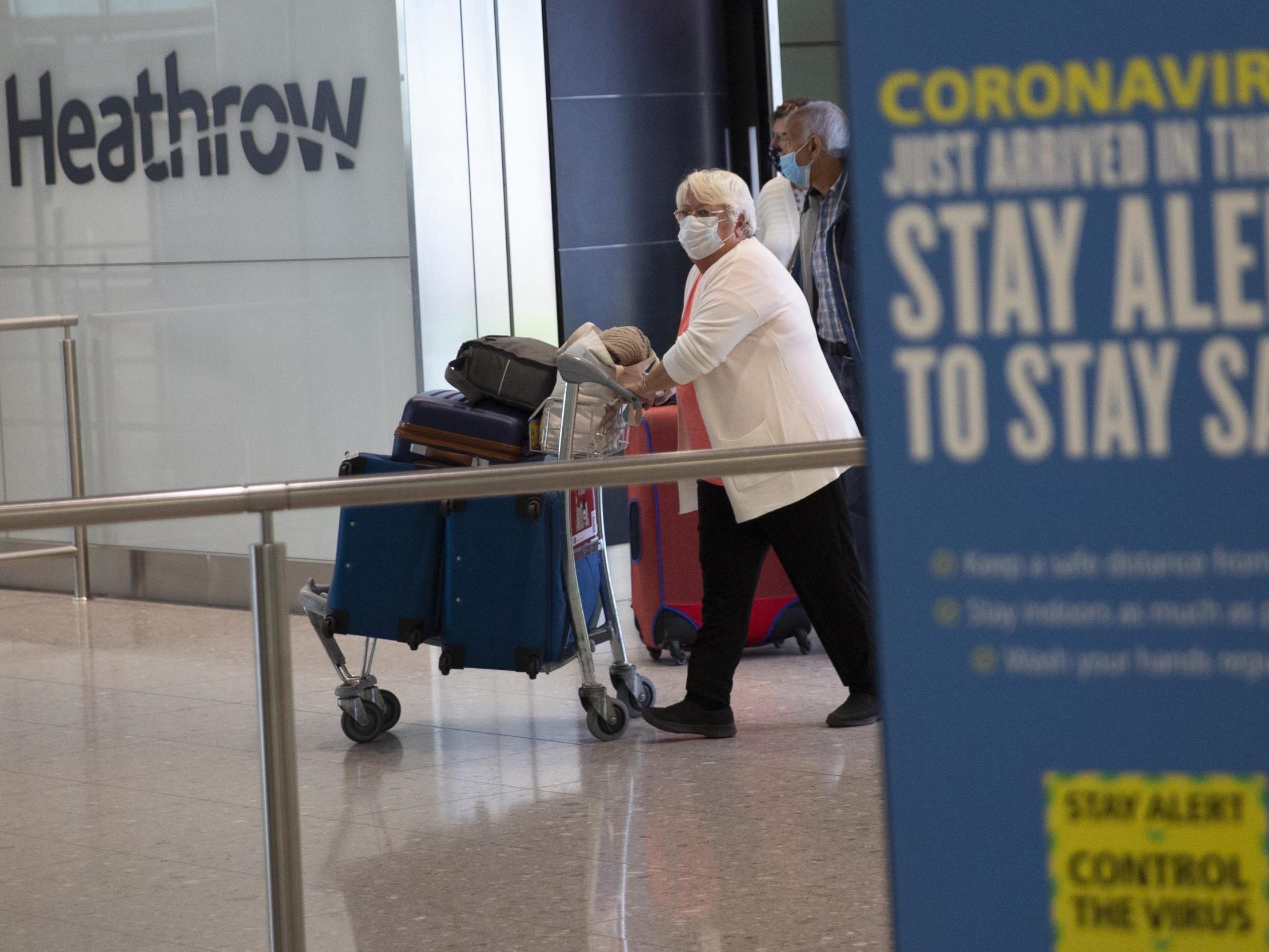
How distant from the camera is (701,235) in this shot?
4.75 metres

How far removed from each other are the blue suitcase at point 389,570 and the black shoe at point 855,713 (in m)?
1.12

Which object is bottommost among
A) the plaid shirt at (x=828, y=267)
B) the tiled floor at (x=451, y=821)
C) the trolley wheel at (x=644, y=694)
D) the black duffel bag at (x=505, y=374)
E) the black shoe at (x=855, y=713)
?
the tiled floor at (x=451, y=821)

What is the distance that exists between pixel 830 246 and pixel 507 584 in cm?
161

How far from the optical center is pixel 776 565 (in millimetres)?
5824

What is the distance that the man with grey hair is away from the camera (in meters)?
5.44

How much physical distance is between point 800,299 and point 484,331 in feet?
8.08

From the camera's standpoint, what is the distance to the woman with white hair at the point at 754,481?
4684 millimetres

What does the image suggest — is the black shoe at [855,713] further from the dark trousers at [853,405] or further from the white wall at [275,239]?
the white wall at [275,239]

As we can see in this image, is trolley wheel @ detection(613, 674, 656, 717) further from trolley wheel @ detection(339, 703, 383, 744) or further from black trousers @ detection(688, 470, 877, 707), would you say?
trolley wheel @ detection(339, 703, 383, 744)

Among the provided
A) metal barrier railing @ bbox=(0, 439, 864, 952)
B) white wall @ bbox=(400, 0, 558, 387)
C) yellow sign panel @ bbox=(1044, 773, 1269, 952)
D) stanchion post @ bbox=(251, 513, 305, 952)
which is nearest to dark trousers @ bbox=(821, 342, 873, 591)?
white wall @ bbox=(400, 0, 558, 387)

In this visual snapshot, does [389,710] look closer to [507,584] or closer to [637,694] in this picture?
[507,584]

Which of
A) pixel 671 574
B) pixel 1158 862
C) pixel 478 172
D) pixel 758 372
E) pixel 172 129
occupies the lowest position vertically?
pixel 671 574

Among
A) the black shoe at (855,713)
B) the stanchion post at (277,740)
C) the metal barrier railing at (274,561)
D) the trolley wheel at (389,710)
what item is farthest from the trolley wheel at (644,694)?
the stanchion post at (277,740)

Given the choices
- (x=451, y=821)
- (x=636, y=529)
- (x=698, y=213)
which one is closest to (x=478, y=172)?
(x=636, y=529)
